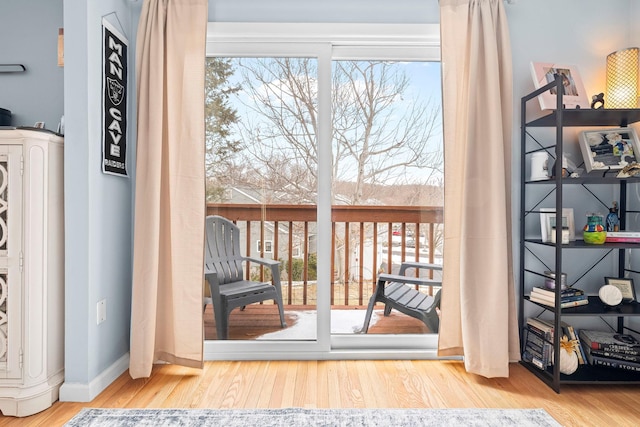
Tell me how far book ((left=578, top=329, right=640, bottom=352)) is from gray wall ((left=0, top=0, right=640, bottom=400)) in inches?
33.0

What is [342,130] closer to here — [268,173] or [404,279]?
[268,173]

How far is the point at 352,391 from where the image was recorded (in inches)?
80.2

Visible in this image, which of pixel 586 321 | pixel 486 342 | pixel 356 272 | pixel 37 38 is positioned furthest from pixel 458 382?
pixel 37 38

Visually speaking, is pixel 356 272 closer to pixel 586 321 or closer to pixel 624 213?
pixel 586 321

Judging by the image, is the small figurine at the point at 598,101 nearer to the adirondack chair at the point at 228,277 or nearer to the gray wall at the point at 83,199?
the adirondack chair at the point at 228,277

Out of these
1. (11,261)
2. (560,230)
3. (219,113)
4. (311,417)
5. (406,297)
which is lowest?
(311,417)

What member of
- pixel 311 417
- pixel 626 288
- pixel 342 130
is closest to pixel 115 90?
pixel 342 130

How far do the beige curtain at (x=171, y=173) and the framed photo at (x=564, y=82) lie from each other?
2.05 metres

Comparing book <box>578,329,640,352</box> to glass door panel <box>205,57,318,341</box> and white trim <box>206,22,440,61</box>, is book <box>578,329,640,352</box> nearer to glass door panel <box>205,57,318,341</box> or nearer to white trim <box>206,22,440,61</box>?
glass door panel <box>205,57,318,341</box>

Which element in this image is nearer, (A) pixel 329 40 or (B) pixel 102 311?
(B) pixel 102 311

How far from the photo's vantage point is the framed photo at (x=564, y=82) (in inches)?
88.1

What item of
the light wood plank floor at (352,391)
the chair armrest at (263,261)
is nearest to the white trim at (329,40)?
the chair armrest at (263,261)

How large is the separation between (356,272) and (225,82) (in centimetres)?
154

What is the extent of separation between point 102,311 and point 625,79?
10.9 feet
